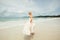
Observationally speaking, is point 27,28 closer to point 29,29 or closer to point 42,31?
point 29,29

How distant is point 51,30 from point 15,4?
2.24 ft

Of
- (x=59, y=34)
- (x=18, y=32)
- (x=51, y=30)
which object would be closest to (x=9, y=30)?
(x=18, y=32)

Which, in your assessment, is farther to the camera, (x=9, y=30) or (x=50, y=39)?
(x=50, y=39)

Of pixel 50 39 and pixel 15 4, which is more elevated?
pixel 15 4

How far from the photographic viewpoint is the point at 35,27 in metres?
1.84

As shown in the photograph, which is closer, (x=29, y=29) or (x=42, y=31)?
(x=29, y=29)

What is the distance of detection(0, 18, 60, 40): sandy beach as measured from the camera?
1.78m

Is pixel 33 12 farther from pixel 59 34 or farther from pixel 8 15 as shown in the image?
pixel 59 34

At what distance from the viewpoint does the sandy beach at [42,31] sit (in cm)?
178

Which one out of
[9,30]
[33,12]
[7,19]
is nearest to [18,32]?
[9,30]

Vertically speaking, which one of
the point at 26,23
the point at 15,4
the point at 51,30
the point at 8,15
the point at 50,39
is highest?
the point at 15,4

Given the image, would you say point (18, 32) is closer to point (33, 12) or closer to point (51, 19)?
point (33, 12)

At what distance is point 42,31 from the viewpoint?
187cm

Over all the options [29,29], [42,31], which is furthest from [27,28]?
[42,31]
